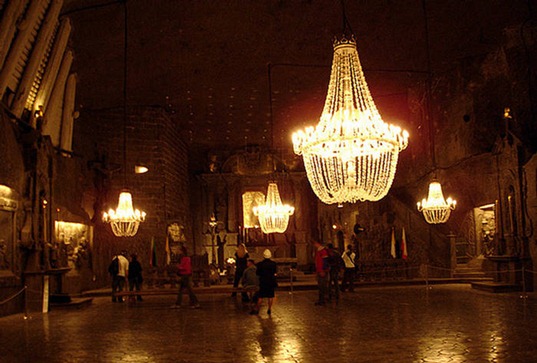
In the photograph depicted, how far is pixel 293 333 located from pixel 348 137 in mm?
2538

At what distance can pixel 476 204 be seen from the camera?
16.3m

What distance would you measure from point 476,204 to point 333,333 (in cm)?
1067

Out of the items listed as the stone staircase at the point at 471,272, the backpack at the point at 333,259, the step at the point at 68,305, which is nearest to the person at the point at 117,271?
the step at the point at 68,305

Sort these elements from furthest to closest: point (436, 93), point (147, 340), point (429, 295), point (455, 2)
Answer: point (436, 93) → point (455, 2) → point (429, 295) → point (147, 340)

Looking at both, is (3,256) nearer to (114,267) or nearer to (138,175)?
(114,267)

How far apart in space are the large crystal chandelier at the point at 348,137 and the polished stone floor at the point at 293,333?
1900mm

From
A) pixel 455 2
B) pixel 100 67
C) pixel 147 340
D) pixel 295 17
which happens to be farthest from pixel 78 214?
pixel 455 2

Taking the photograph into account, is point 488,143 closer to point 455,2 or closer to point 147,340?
point 455,2

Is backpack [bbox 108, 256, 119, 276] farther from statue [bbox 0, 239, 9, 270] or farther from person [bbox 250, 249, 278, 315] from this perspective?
person [bbox 250, 249, 278, 315]

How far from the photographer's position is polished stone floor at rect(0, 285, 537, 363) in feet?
18.7

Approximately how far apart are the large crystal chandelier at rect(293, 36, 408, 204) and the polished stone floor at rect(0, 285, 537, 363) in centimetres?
190

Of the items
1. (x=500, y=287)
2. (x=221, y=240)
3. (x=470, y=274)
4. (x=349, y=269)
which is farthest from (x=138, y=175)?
(x=500, y=287)

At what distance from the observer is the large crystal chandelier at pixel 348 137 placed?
7223 mm

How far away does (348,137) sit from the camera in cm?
714
